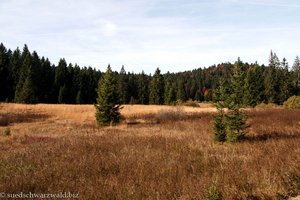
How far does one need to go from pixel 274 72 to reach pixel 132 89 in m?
42.5

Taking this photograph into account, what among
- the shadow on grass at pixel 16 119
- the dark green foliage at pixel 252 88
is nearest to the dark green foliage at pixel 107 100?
the shadow on grass at pixel 16 119

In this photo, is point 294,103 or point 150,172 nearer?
point 150,172

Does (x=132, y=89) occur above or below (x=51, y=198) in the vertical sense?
above

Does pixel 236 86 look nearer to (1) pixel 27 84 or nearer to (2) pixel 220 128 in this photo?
(2) pixel 220 128

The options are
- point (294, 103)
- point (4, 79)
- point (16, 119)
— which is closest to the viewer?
point (16, 119)

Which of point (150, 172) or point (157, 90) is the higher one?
point (157, 90)

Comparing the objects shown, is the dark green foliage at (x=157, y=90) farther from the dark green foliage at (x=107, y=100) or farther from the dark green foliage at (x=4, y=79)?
the dark green foliage at (x=107, y=100)

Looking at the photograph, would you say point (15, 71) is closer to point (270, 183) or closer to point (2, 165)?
point (2, 165)

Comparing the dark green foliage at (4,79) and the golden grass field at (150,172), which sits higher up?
the dark green foliage at (4,79)

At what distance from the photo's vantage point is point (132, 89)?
99.1 meters

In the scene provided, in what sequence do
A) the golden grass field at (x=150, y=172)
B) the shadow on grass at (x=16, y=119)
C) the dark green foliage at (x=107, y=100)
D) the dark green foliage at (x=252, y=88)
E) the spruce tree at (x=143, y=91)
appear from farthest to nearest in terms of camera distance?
the spruce tree at (x=143, y=91) → the dark green foliage at (x=252, y=88) → the shadow on grass at (x=16, y=119) → the dark green foliage at (x=107, y=100) → the golden grass field at (x=150, y=172)

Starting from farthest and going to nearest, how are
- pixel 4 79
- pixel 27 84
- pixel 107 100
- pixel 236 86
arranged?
1. pixel 4 79
2. pixel 27 84
3. pixel 107 100
4. pixel 236 86

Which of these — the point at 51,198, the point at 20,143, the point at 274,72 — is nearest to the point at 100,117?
the point at 20,143

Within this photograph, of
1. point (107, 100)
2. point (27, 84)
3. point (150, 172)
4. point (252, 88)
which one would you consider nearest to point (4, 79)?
point (27, 84)
